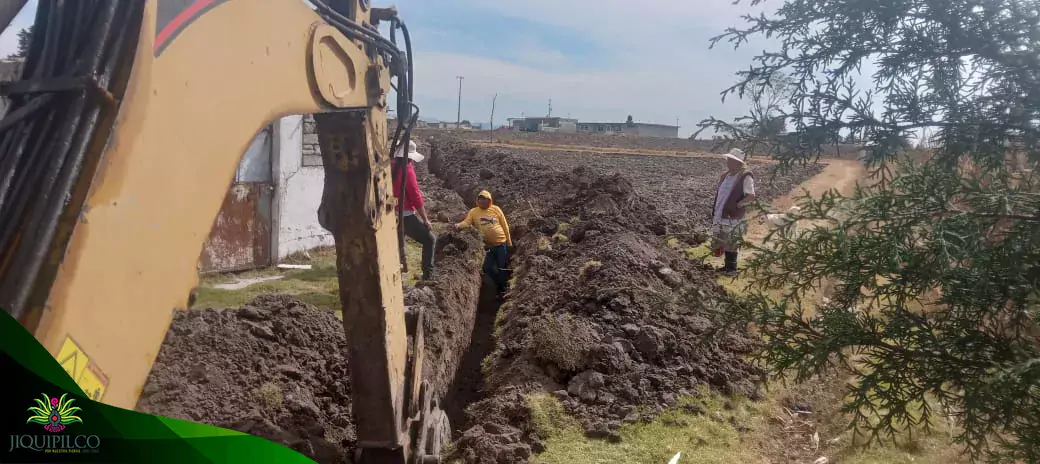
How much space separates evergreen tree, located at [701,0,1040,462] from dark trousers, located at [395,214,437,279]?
5.10 meters

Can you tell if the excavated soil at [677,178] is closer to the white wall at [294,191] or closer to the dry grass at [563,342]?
the dry grass at [563,342]

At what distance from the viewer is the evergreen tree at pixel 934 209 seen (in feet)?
9.37

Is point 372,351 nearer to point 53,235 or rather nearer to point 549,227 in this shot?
point 53,235

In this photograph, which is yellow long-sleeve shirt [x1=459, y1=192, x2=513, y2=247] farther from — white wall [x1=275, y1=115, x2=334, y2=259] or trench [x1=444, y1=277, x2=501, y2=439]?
white wall [x1=275, y1=115, x2=334, y2=259]

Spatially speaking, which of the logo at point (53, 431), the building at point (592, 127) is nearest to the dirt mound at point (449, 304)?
the logo at point (53, 431)

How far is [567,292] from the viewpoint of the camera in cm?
727

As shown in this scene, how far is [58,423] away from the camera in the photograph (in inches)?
55.4

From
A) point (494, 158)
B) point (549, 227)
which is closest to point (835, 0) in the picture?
point (549, 227)

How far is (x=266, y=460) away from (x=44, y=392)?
89 centimetres

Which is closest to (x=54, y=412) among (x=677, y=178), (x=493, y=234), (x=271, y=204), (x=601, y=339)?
(x=601, y=339)

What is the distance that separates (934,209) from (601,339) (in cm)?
340

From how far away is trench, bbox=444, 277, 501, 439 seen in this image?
19.8ft

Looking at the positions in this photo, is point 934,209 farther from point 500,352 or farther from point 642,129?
point 642,129

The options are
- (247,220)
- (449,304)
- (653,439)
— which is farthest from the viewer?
(247,220)
